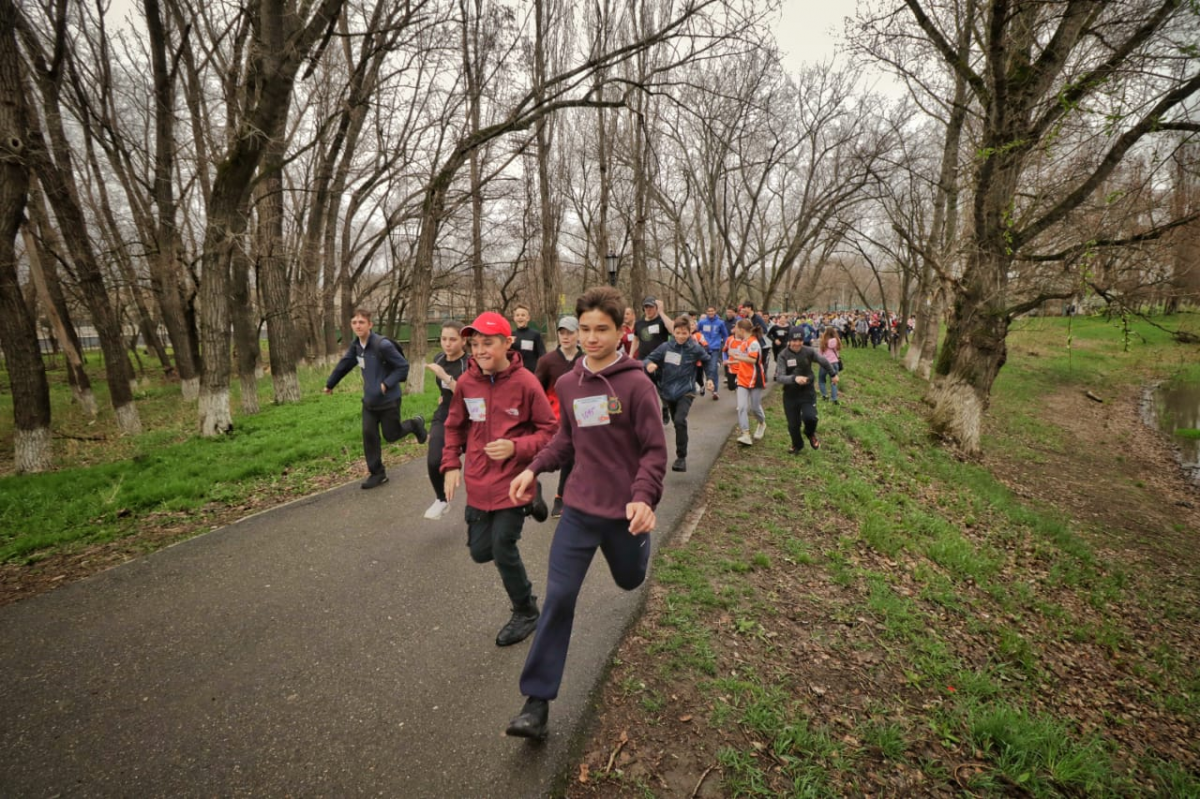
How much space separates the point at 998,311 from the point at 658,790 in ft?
36.7

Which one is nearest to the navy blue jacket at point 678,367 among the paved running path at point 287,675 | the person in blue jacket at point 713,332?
the paved running path at point 287,675

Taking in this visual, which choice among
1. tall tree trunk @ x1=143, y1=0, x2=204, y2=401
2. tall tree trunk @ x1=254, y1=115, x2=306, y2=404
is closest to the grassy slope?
tall tree trunk @ x1=254, y1=115, x2=306, y2=404

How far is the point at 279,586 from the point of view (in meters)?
4.10

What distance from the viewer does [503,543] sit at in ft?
10.2

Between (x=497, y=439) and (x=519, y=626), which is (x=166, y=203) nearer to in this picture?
(x=497, y=439)

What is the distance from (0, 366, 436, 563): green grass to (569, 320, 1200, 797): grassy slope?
17.9 ft

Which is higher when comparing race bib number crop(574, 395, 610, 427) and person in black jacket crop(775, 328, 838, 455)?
race bib number crop(574, 395, 610, 427)

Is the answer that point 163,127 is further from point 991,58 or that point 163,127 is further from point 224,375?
point 991,58

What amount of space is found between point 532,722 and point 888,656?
9.00 ft

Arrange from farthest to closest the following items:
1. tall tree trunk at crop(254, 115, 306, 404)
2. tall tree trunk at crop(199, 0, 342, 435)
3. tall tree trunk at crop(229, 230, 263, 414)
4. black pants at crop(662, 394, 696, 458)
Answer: tall tree trunk at crop(254, 115, 306, 404) → tall tree trunk at crop(229, 230, 263, 414) → tall tree trunk at crop(199, 0, 342, 435) → black pants at crop(662, 394, 696, 458)

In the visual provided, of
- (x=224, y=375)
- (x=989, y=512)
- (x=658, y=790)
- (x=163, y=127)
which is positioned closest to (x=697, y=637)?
(x=658, y=790)

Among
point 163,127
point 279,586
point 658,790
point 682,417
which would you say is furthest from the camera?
point 163,127

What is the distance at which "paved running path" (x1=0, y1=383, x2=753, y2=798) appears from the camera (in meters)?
2.39

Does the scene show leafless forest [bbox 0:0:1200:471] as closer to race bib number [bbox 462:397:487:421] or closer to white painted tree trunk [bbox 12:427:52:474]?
white painted tree trunk [bbox 12:427:52:474]
